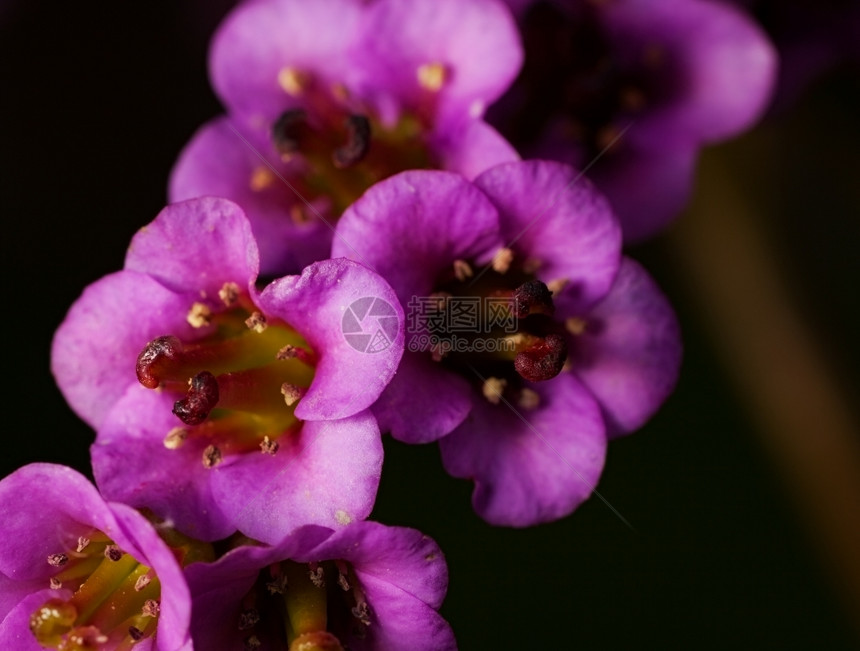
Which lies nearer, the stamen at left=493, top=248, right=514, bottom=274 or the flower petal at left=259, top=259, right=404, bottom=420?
the flower petal at left=259, top=259, right=404, bottom=420

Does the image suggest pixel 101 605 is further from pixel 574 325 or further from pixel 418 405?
pixel 574 325

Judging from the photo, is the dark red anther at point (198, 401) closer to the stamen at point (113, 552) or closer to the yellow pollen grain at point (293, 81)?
the stamen at point (113, 552)

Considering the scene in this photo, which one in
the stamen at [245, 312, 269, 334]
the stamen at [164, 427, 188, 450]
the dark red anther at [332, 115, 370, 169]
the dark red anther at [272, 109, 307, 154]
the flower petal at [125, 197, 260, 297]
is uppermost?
the flower petal at [125, 197, 260, 297]

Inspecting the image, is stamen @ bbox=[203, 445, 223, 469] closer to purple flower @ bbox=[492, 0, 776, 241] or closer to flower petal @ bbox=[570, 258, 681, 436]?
flower petal @ bbox=[570, 258, 681, 436]

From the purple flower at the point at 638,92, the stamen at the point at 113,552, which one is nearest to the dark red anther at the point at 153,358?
the stamen at the point at 113,552

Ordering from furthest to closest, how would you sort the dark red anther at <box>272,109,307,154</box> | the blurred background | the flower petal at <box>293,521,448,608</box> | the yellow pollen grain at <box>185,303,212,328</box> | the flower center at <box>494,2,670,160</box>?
the blurred background < the flower center at <box>494,2,670,160</box> < the dark red anther at <box>272,109,307,154</box> < the yellow pollen grain at <box>185,303,212,328</box> < the flower petal at <box>293,521,448,608</box>

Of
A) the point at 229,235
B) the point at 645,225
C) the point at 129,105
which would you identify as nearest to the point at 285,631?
the point at 229,235

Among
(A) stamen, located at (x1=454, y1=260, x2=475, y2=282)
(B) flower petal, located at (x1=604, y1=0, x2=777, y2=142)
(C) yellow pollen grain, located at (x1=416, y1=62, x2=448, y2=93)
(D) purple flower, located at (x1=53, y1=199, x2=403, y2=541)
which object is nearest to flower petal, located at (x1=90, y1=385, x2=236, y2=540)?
(D) purple flower, located at (x1=53, y1=199, x2=403, y2=541)
